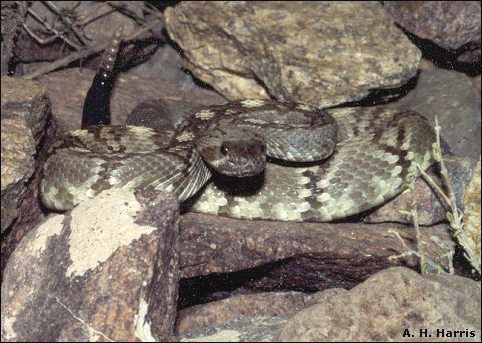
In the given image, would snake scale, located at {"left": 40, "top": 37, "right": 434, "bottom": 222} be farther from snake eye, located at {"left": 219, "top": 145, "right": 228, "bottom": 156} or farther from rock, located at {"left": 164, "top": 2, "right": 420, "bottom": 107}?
rock, located at {"left": 164, "top": 2, "right": 420, "bottom": 107}

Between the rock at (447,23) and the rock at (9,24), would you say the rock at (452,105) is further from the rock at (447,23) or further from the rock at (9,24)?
the rock at (9,24)

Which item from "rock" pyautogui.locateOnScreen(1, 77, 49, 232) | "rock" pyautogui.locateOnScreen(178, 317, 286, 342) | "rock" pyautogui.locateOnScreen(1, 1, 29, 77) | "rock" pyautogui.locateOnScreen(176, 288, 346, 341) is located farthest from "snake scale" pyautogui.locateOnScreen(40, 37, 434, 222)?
"rock" pyautogui.locateOnScreen(1, 1, 29, 77)

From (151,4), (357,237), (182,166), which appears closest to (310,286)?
(357,237)

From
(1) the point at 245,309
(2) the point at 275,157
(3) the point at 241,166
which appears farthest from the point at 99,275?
(2) the point at 275,157

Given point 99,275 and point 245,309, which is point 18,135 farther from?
point 245,309

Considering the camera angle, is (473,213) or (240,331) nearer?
(240,331)

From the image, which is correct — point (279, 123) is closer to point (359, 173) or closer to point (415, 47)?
point (359, 173)

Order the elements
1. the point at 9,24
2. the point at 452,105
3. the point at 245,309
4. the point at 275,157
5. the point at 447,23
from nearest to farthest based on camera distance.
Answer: the point at 245,309 < the point at 275,157 < the point at 447,23 < the point at 452,105 < the point at 9,24
